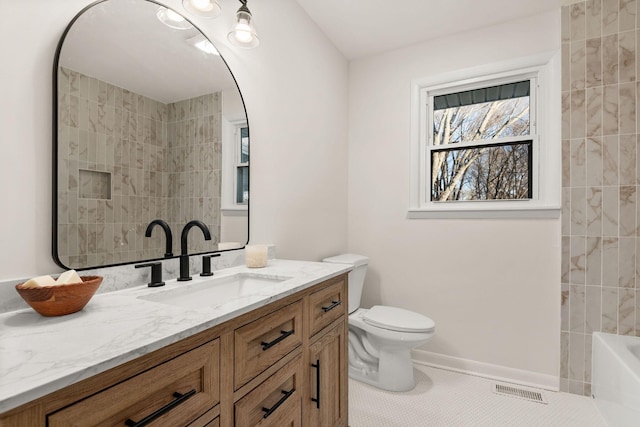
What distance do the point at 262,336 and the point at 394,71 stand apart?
2473 millimetres

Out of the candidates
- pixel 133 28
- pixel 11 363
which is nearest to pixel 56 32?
pixel 133 28

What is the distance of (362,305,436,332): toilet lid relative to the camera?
6.75 feet

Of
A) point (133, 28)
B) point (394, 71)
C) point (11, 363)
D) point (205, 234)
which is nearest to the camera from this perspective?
point (11, 363)

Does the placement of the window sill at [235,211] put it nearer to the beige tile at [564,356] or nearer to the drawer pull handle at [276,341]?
the drawer pull handle at [276,341]

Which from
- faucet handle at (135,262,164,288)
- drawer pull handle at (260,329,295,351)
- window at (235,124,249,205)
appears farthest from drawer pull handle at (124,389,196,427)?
window at (235,124,249,205)

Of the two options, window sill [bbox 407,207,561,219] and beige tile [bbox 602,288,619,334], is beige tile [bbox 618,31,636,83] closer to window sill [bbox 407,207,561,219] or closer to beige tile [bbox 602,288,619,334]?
window sill [bbox 407,207,561,219]

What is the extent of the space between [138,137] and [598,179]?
8.62 feet

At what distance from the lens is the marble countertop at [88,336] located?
0.52m

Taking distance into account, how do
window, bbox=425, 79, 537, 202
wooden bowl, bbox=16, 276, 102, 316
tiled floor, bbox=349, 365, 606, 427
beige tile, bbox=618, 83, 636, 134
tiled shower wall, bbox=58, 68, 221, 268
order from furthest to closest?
window, bbox=425, 79, 537, 202 → beige tile, bbox=618, 83, 636, 134 → tiled floor, bbox=349, 365, 606, 427 → tiled shower wall, bbox=58, 68, 221, 268 → wooden bowl, bbox=16, 276, 102, 316

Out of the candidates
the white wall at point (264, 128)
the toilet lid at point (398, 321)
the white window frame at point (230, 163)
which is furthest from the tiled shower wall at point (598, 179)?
the white window frame at point (230, 163)

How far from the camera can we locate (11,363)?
56 centimetres

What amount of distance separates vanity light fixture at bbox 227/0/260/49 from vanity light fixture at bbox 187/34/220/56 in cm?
11

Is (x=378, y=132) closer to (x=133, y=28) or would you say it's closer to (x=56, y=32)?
(x=133, y=28)

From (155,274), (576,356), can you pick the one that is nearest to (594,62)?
(576,356)
